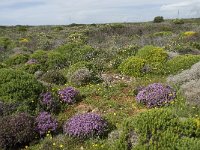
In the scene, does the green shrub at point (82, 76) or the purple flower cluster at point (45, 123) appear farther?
the green shrub at point (82, 76)

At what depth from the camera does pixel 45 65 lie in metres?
20.9

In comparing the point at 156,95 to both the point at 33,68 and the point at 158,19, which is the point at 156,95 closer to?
the point at 33,68

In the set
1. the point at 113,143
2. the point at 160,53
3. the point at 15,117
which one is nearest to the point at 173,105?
the point at 113,143

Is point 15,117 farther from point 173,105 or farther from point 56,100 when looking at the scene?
point 173,105

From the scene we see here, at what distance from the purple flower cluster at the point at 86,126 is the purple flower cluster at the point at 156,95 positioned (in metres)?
1.99

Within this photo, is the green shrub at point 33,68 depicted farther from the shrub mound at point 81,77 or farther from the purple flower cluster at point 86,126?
the purple flower cluster at point 86,126

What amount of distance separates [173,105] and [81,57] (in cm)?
994

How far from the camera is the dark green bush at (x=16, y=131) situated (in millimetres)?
9984

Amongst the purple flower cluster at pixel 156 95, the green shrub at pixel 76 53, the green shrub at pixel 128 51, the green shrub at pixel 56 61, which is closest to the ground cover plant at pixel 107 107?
the purple flower cluster at pixel 156 95

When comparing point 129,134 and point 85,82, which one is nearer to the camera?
point 129,134

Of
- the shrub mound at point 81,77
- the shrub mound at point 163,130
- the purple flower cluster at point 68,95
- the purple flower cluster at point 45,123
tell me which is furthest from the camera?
the shrub mound at point 81,77

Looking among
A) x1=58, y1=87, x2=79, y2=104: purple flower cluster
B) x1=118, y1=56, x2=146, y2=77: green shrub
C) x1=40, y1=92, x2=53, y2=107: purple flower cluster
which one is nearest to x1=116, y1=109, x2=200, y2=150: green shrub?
x1=40, y1=92, x2=53, y2=107: purple flower cluster

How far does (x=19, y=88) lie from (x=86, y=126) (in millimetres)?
3209

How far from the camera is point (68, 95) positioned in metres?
12.5
